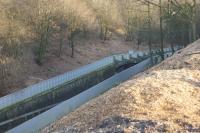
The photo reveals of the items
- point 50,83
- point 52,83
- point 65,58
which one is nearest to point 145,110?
point 50,83

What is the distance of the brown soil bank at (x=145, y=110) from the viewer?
14.2 meters

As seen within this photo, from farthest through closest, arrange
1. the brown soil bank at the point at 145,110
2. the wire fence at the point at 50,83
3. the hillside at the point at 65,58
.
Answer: the hillside at the point at 65,58
the wire fence at the point at 50,83
the brown soil bank at the point at 145,110

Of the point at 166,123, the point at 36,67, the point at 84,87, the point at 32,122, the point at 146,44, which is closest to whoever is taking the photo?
the point at 166,123

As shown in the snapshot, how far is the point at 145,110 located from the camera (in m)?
15.5

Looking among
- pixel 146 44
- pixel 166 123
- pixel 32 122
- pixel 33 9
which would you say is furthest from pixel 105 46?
pixel 166 123

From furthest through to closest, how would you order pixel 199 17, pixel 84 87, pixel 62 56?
1. pixel 199 17
2. pixel 62 56
3. pixel 84 87

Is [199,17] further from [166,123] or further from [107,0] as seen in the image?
[166,123]

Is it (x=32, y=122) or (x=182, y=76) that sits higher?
(x=182, y=76)

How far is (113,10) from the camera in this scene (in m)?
77.3

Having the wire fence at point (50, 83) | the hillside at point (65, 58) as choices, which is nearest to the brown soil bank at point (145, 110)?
the wire fence at point (50, 83)

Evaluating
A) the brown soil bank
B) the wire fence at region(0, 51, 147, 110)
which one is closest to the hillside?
the wire fence at region(0, 51, 147, 110)

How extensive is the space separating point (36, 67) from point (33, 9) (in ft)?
18.8

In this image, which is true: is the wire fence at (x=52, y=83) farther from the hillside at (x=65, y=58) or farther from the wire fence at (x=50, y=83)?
the hillside at (x=65, y=58)

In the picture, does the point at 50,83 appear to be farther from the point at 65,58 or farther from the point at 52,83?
the point at 65,58
